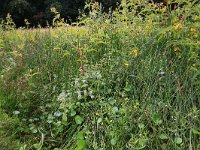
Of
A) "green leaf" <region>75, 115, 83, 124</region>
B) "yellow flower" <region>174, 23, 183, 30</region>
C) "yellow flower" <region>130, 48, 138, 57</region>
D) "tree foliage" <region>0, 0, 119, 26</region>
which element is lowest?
"tree foliage" <region>0, 0, 119, 26</region>

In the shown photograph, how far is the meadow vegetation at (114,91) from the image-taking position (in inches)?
105

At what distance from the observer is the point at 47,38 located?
471 centimetres

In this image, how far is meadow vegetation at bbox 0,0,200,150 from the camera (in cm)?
267

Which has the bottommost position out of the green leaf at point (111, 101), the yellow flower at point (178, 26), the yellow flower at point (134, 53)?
the green leaf at point (111, 101)

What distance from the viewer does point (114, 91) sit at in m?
3.22

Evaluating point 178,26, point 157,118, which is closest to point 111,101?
point 157,118

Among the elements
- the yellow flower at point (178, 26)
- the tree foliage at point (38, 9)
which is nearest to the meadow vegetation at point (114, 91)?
the yellow flower at point (178, 26)

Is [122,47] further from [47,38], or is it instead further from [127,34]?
[47,38]

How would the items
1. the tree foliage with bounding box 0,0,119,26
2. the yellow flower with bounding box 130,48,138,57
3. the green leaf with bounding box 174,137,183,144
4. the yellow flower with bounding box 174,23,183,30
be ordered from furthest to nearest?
1. the tree foliage with bounding box 0,0,119,26
2. the yellow flower with bounding box 130,48,138,57
3. the yellow flower with bounding box 174,23,183,30
4. the green leaf with bounding box 174,137,183,144

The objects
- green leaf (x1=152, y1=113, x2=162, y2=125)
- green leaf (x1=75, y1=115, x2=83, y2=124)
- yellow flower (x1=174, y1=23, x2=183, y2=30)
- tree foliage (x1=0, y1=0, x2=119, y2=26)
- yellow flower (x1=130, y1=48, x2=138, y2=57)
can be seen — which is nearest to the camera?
green leaf (x1=152, y1=113, x2=162, y2=125)

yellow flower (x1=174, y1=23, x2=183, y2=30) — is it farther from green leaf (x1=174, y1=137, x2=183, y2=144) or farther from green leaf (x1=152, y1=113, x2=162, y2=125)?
green leaf (x1=174, y1=137, x2=183, y2=144)

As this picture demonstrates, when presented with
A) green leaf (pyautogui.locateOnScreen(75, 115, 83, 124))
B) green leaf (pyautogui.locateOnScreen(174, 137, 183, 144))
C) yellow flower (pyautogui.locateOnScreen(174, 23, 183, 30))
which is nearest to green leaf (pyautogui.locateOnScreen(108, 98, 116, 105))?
green leaf (pyautogui.locateOnScreen(75, 115, 83, 124))

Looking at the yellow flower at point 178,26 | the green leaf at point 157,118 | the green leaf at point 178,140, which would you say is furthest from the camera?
the yellow flower at point 178,26

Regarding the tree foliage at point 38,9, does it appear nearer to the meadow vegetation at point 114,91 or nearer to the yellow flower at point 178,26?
the meadow vegetation at point 114,91
